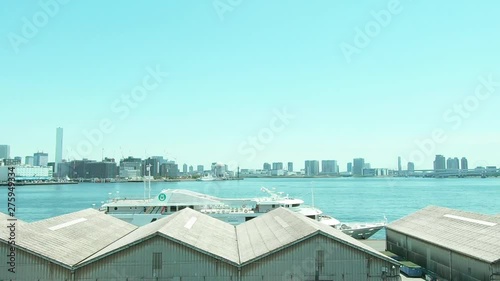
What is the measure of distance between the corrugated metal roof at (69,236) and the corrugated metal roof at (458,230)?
21.4 m

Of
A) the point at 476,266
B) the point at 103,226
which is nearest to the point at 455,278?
the point at 476,266

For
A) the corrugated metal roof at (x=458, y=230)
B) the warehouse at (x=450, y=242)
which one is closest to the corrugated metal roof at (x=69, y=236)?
the warehouse at (x=450, y=242)

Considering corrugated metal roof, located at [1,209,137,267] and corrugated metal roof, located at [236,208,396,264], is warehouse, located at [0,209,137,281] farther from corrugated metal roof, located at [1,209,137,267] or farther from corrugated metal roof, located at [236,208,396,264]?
corrugated metal roof, located at [236,208,396,264]

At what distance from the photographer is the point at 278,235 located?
2706 centimetres

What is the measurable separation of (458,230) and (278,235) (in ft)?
39.4

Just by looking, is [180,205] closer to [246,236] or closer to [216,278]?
[246,236]

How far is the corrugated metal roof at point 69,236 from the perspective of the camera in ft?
75.8

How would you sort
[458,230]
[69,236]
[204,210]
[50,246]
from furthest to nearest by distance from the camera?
1. [204,210]
2. [458,230]
3. [69,236]
4. [50,246]

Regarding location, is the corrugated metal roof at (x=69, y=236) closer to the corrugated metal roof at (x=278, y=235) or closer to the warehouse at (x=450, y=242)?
the corrugated metal roof at (x=278, y=235)

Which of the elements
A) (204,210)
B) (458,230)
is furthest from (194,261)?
(204,210)

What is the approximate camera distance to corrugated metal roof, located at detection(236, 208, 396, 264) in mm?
23422

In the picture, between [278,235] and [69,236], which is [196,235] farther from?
[69,236]

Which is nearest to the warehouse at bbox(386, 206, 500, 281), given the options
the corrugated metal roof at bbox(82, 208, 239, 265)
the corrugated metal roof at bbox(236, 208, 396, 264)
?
the corrugated metal roof at bbox(236, 208, 396, 264)

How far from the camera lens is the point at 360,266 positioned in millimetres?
23156
